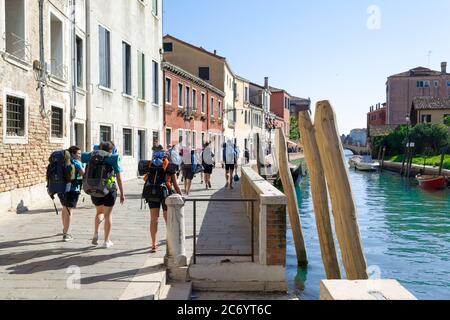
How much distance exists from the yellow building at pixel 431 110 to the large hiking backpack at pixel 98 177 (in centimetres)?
4817

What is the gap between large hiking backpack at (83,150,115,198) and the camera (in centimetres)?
621

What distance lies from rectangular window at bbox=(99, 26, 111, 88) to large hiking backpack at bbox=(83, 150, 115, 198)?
29.7ft

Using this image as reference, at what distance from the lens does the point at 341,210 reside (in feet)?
17.7

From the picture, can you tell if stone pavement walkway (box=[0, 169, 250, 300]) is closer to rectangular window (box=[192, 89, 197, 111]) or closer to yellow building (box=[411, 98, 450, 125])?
rectangular window (box=[192, 89, 197, 111])

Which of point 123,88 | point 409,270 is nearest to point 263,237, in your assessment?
point 409,270

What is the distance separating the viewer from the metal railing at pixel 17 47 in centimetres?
975

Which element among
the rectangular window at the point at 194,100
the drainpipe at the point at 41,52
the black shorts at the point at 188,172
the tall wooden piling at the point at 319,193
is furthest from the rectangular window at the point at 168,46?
the tall wooden piling at the point at 319,193

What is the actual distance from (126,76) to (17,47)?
761 cm

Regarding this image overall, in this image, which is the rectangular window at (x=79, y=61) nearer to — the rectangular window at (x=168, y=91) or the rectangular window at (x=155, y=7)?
the rectangular window at (x=155, y=7)

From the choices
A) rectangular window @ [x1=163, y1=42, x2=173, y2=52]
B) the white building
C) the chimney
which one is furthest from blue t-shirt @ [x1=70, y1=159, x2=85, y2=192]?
the chimney

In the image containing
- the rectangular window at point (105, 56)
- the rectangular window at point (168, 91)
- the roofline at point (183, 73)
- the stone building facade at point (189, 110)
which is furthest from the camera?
the stone building facade at point (189, 110)

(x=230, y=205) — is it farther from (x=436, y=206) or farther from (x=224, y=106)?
(x=224, y=106)

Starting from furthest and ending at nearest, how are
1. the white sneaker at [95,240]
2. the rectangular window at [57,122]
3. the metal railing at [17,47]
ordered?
the rectangular window at [57,122], the metal railing at [17,47], the white sneaker at [95,240]
